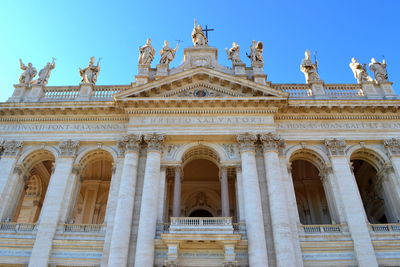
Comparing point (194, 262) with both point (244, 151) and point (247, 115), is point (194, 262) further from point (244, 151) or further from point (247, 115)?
point (247, 115)

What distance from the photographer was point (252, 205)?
55.7 feet

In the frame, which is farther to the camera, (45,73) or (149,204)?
(45,73)

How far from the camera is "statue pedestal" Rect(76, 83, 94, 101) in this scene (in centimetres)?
2173

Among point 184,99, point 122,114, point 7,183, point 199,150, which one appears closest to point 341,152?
point 199,150

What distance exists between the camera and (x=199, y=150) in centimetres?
2025

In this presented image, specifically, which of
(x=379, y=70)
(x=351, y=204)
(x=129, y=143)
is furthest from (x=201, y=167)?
(x=379, y=70)

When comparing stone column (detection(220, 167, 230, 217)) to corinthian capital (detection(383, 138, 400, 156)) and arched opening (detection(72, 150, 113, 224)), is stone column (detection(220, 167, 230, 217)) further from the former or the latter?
corinthian capital (detection(383, 138, 400, 156))

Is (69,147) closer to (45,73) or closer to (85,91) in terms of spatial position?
(85,91)

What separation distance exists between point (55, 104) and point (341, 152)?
17096 millimetres

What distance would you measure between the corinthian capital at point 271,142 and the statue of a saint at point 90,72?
12.2 m

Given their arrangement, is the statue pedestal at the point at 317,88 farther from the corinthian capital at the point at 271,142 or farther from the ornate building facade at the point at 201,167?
the corinthian capital at the point at 271,142

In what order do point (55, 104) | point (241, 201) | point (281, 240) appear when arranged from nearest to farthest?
point (281, 240) < point (241, 201) < point (55, 104)

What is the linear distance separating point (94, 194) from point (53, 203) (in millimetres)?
6256

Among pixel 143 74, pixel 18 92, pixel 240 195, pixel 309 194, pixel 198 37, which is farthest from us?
pixel 198 37
